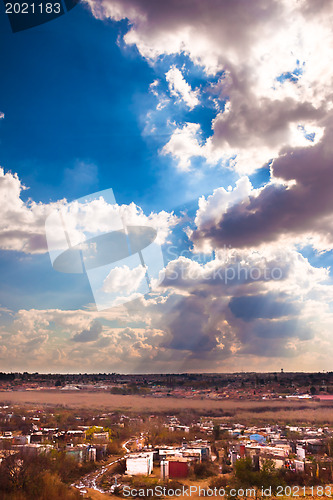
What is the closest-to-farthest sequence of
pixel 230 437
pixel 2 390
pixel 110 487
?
pixel 110 487, pixel 230 437, pixel 2 390

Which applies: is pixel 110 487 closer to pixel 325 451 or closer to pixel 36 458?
pixel 36 458

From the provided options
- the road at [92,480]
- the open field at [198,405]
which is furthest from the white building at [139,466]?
the open field at [198,405]

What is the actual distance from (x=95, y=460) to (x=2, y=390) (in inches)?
1874

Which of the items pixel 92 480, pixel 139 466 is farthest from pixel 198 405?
pixel 92 480

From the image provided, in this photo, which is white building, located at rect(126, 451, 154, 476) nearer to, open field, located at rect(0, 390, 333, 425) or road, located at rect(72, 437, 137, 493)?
road, located at rect(72, 437, 137, 493)

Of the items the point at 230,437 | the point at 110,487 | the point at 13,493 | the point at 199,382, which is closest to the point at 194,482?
the point at 110,487

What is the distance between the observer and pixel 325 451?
92.5 feet

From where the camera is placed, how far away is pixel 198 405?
199ft

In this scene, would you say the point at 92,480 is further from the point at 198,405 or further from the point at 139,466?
the point at 198,405

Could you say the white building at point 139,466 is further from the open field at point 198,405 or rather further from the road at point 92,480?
the open field at point 198,405

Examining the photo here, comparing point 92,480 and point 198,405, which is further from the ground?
point 198,405

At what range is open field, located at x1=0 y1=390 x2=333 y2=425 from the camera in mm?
49375

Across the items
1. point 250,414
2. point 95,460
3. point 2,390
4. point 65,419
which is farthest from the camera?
point 2,390

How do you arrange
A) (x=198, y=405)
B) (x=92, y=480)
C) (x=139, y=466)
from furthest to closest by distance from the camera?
(x=198, y=405) → (x=139, y=466) → (x=92, y=480)
